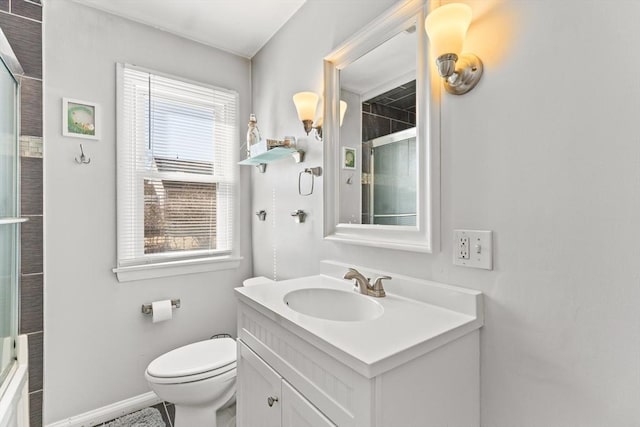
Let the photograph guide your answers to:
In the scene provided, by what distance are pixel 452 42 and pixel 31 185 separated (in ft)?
6.77

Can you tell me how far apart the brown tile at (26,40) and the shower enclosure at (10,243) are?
0.26 feet

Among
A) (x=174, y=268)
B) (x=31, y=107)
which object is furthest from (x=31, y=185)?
(x=174, y=268)

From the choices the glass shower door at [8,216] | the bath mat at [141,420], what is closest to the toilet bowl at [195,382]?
the bath mat at [141,420]

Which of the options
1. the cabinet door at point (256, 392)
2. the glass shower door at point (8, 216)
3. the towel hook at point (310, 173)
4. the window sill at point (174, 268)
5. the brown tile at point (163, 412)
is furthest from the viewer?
the window sill at point (174, 268)

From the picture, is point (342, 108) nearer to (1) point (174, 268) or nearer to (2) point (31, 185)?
(1) point (174, 268)

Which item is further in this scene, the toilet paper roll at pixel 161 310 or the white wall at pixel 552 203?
the toilet paper roll at pixel 161 310

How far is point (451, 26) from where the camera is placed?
3.07 ft

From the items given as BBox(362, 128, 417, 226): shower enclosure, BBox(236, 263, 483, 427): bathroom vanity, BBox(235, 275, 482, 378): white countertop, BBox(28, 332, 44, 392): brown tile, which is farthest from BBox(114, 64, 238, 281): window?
BBox(362, 128, 417, 226): shower enclosure

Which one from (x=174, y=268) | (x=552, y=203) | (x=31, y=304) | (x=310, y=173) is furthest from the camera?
(x=174, y=268)

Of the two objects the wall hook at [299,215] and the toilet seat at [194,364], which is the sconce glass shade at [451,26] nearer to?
the wall hook at [299,215]

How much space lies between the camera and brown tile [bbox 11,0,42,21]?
1556 mm

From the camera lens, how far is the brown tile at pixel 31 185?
1.55 meters

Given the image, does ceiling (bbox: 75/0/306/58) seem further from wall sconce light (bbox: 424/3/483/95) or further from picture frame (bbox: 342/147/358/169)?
wall sconce light (bbox: 424/3/483/95)

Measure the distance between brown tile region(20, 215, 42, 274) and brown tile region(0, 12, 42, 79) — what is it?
0.78 m
